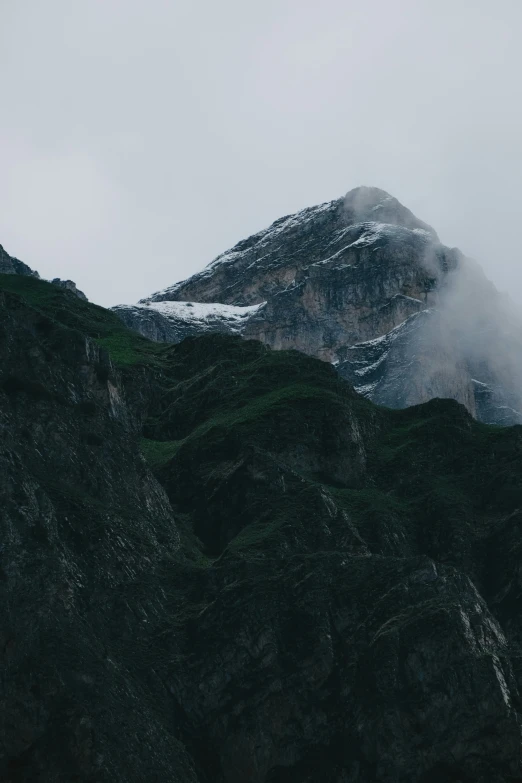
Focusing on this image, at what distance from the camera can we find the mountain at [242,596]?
5462 cm

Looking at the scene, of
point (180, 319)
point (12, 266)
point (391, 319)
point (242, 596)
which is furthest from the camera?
point (180, 319)

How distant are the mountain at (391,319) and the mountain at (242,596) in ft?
274

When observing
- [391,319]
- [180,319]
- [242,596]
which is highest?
[180,319]

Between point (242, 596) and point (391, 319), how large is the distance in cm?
12329

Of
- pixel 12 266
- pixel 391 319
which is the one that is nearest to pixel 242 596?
pixel 12 266

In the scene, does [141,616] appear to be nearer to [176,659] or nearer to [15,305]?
[176,659]

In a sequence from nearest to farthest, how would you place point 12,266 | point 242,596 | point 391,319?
point 242,596 < point 12,266 < point 391,319

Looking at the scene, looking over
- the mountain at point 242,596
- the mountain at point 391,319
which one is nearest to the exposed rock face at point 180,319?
the mountain at point 391,319

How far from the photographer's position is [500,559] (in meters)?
74.9

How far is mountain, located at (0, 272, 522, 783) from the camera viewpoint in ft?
179

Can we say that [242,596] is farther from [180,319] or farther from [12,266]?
[180,319]

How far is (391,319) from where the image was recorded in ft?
600

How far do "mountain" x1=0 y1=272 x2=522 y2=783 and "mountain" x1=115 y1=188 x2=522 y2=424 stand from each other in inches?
3286

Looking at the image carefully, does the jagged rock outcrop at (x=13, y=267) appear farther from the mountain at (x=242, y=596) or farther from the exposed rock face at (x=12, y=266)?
the mountain at (x=242, y=596)
